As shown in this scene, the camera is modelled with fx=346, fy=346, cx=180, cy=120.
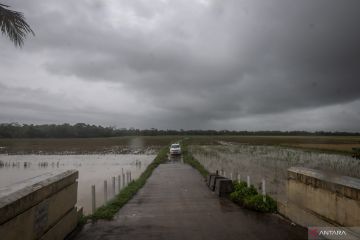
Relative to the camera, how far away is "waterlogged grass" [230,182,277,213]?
1035 cm

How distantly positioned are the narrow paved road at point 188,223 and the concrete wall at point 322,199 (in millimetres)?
414

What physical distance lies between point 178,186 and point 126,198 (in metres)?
4.44

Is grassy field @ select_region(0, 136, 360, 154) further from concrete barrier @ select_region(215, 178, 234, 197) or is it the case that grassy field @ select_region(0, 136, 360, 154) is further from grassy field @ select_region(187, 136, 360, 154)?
concrete barrier @ select_region(215, 178, 234, 197)

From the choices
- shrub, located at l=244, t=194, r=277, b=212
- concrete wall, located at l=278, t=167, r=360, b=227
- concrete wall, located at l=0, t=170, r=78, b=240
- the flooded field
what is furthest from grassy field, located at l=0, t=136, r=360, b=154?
concrete wall, located at l=0, t=170, r=78, b=240

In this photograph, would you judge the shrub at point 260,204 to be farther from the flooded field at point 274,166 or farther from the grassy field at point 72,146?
the grassy field at point 72,146

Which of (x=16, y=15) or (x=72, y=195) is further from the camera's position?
(x=72, y=195)

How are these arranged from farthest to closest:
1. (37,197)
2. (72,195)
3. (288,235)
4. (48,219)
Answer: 1. (72,195)
2. (288,235)
3. (48,219)
4. (37,197)

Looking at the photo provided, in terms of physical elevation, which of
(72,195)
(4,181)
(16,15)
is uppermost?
(16,15)

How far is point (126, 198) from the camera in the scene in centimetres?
1313

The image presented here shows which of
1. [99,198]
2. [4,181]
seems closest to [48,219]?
[99,198]

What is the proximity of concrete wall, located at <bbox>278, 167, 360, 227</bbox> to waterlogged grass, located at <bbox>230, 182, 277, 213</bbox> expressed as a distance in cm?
93

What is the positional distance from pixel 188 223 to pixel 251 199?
293cm

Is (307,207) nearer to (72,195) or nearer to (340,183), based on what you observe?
(340,183)

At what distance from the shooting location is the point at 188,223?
902 centimetres
